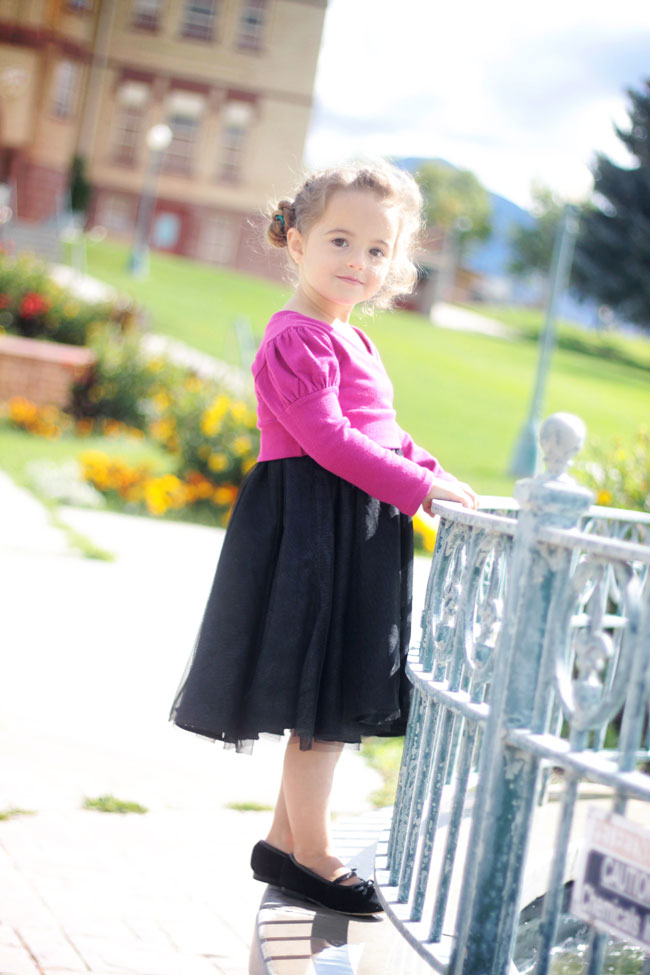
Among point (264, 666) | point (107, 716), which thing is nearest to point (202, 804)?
point (107, 716)

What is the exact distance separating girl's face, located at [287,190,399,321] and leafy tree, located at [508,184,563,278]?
70795 millimetres

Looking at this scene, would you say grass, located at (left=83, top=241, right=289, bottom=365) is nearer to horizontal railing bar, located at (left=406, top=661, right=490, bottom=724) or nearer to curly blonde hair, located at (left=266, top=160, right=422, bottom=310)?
curly blonde hair, located at (left=266, top=160, right=422, bottom=310)

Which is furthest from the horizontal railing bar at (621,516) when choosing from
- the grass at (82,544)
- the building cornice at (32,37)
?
the building cornice at (32,37)

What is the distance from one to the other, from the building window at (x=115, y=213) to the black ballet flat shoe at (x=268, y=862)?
138 feet

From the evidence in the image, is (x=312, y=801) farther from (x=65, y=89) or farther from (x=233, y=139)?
(x=233, y=139)

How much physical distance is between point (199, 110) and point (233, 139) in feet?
5.58

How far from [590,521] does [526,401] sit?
25513 mm

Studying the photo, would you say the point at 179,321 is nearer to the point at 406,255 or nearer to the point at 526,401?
the point at 526,401

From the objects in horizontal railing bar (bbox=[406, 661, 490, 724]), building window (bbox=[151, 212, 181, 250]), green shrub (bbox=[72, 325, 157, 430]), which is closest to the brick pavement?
horizontal railing bar (bbox=[406, 661, 490, 724])

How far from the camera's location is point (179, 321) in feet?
85.1

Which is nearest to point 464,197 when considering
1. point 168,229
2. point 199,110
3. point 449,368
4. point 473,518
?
point 199,110

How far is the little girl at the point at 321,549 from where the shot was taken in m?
2.41

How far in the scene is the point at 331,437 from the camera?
239cm

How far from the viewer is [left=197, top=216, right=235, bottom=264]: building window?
43969 millimetres
